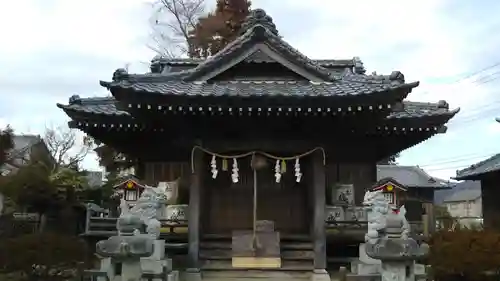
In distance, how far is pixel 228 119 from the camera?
1238cm

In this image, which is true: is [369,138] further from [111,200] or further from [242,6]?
[242,6]

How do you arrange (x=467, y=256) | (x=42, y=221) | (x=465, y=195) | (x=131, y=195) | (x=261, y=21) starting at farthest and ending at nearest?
1. (x=465, y=195)
2. (x=42, y=221)
3. (x=261, y=21)
4. (x=467, y=256)
5. (x=131, y=195)

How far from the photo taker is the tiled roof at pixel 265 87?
11414 millimetres

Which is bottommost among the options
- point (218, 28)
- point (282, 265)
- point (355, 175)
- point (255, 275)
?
point (255, 275)

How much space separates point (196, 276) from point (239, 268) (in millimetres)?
1029

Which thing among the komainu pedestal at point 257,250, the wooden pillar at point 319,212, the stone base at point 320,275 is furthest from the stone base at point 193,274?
the wooden pillar at point 319,212

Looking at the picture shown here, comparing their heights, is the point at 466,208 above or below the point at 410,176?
below

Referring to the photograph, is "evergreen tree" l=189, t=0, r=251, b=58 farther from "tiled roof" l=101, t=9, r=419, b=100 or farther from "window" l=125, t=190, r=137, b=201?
"window" l=125, t=190, r=137, b=201

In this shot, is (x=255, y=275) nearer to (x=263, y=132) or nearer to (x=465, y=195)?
(x=263, y=132)

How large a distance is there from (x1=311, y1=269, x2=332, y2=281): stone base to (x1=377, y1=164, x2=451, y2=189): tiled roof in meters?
30.2

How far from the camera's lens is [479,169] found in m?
25.4

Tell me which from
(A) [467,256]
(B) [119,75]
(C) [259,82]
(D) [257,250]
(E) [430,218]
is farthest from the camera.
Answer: (E) [430,218]

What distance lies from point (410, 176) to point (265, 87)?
33.6 metres

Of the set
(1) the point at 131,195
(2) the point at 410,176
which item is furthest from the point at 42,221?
(2) the point at 410,176
